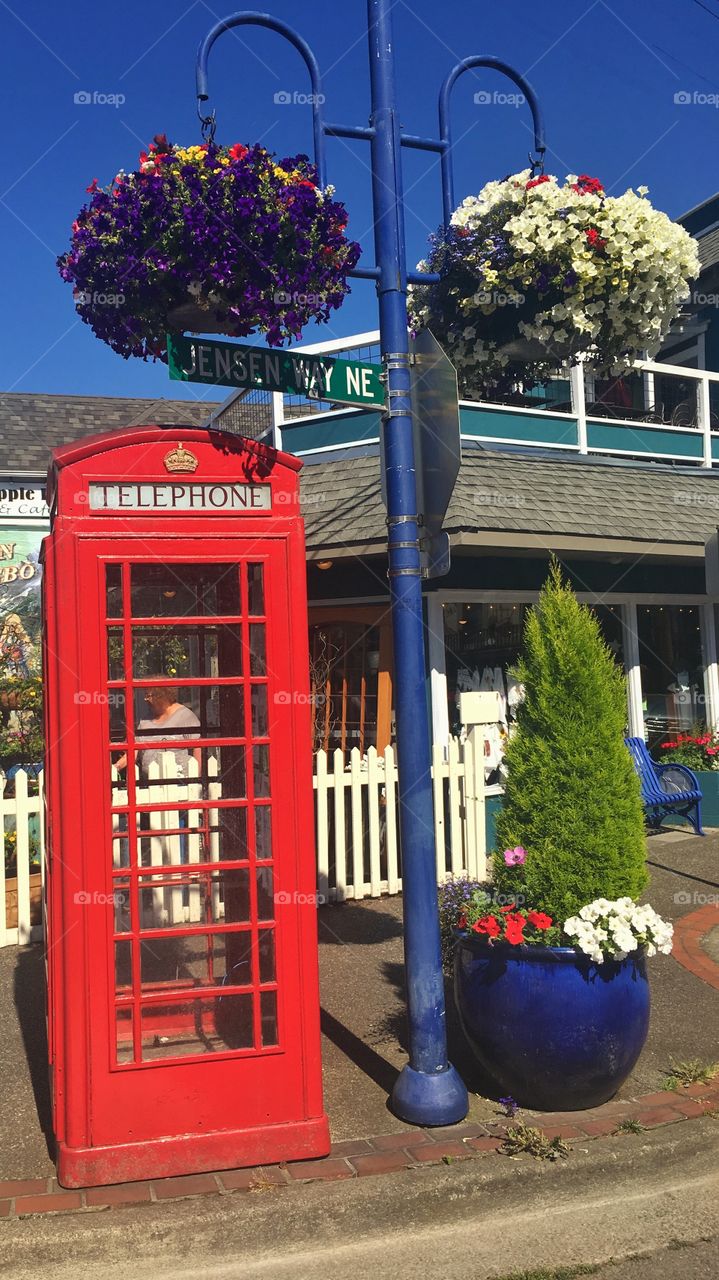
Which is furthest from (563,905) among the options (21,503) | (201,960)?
(21,503)

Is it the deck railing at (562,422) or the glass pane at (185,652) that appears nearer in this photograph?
the glass pane at (185,652)

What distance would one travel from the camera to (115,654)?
4508mm

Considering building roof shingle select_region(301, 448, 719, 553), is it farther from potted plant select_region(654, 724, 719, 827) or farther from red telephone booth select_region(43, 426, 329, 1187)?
red telephone booth select_region(43, 426, 329, 1187)

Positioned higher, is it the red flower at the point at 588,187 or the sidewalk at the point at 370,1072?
the red flower at the point at 588,187

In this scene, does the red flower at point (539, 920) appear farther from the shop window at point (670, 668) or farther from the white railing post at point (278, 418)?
the shop window at point (670, 668)

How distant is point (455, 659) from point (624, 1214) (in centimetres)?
748

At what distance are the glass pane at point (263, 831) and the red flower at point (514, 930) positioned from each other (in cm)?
123

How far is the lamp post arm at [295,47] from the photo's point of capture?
530 centimetres

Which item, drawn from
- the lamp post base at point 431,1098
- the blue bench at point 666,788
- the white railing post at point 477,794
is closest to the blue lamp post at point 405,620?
the lamp post base at point 431,1098

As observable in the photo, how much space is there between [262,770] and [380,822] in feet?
18.1

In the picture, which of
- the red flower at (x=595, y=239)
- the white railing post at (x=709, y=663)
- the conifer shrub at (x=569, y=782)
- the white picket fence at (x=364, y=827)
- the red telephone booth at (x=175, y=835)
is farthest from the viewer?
the white railing post at (x=709, y=663)

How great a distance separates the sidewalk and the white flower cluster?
31.7 inches

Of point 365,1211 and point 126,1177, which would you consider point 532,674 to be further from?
point 126,1177

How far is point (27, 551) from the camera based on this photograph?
1620 cm
